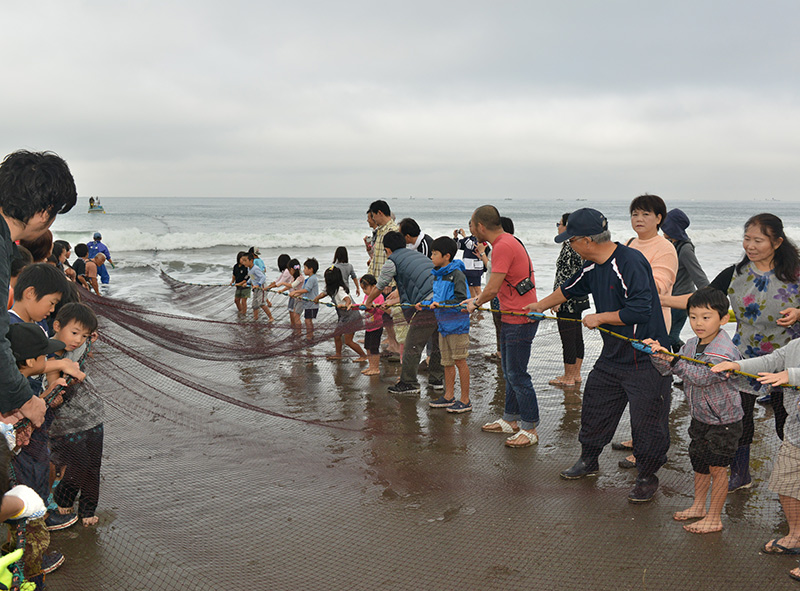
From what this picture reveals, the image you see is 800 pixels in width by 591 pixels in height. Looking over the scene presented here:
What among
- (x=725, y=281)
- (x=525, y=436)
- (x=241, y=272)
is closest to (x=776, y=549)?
(x=725, y=281)

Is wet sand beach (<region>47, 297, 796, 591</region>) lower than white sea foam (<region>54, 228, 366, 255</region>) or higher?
lower

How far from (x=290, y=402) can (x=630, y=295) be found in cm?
363

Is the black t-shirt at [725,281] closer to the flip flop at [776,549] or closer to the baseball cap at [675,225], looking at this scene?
the baseball cap at [675,225]

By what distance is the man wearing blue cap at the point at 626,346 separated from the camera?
3.81 metres

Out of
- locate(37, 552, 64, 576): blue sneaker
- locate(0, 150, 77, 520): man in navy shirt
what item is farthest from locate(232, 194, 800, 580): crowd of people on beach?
locate(37, 552, 64, 576): blue sneaker

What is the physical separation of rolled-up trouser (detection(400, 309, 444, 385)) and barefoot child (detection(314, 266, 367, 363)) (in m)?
0.56

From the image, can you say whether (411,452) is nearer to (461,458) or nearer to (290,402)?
(461,458)

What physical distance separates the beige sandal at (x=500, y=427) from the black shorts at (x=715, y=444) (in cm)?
181

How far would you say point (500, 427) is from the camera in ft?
17.1

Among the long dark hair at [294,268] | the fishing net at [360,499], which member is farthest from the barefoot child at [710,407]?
the long dark hair at [294,268]

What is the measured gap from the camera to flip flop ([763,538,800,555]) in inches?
124

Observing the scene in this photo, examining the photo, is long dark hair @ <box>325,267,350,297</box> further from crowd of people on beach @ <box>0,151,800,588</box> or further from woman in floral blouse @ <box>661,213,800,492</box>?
woman in floral blouse @ <box>661,213,800,492</box>

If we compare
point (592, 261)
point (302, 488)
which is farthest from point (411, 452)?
point (592, 261)

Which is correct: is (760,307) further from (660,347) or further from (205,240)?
(205,240)
